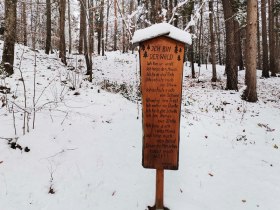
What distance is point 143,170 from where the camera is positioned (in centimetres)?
523

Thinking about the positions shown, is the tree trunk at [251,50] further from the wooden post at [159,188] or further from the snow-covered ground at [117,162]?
the wooden post at [159,188]

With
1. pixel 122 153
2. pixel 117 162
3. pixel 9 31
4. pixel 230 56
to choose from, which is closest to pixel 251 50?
pixel 230 56

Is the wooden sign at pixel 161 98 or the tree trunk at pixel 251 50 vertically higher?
the tree trunk at pixel 251 50

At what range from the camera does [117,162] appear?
5430 millimetres

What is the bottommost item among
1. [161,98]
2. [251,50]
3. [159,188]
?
[159,188]

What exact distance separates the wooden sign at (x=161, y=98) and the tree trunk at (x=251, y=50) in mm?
8591

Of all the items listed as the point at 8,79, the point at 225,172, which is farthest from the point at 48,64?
the point at 225,172

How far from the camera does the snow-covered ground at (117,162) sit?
4.36 meters

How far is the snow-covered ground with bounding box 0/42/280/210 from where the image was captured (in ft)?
14.3

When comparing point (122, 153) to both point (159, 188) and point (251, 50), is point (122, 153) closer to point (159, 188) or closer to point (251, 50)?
point (159, 188)

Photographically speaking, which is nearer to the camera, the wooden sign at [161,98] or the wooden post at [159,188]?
the wooden sign at [161,98]

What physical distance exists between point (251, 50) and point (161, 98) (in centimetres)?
877

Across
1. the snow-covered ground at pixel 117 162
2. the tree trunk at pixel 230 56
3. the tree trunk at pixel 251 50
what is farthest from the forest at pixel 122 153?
the tree trunk at pixel 230 56

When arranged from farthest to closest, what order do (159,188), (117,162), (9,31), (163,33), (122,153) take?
Answer: (9,31) → (122,153) → (117,162) → (159,188) → (163,33)
